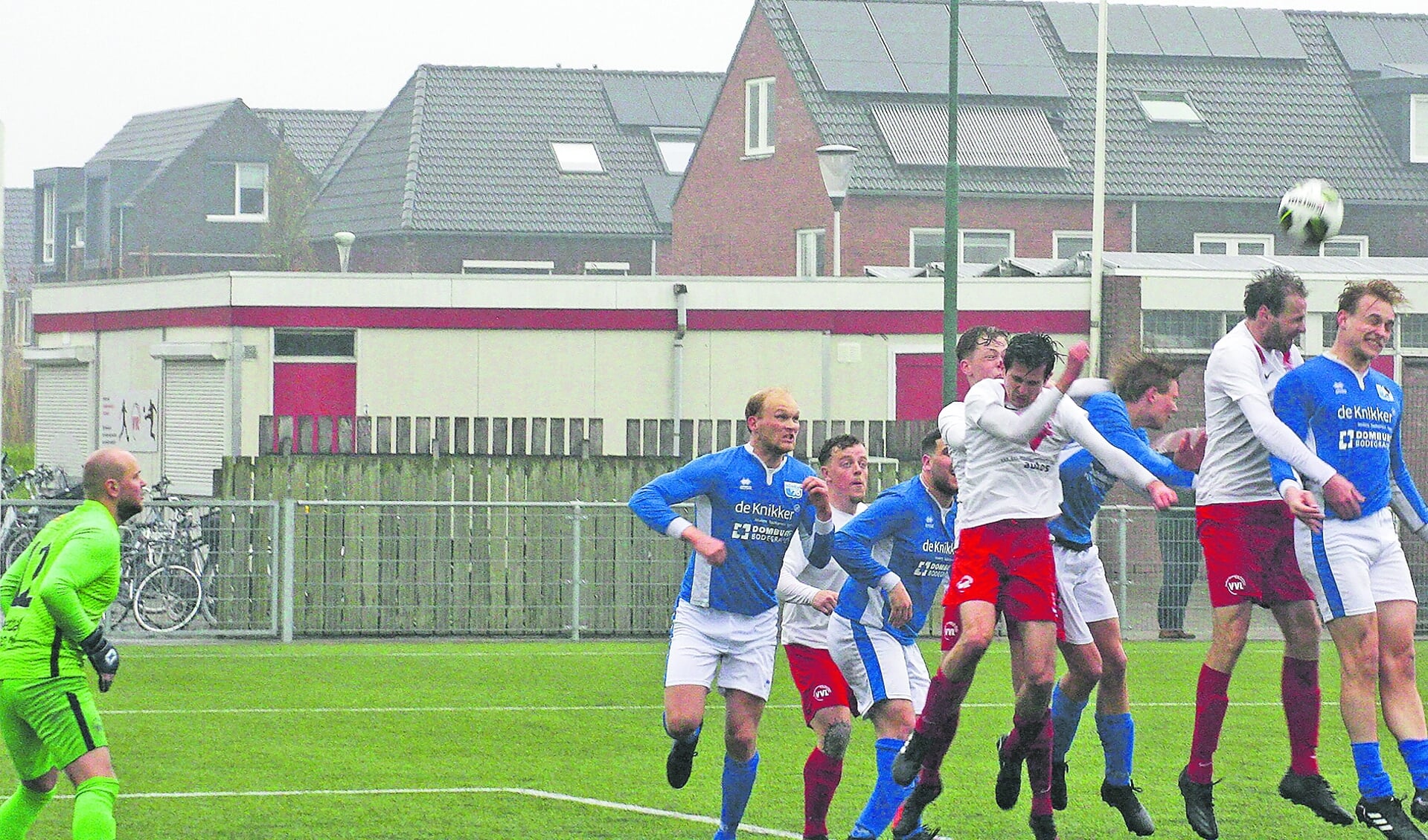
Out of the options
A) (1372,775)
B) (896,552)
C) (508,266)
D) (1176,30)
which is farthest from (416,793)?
(508,266)

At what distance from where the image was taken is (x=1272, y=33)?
45.4m

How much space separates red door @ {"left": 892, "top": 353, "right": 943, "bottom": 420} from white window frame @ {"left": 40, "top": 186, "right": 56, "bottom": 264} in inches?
1821

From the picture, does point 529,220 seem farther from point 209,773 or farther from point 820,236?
point 209,773

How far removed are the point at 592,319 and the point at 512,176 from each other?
83.2 feet

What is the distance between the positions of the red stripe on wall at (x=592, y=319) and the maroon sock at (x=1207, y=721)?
1732cm

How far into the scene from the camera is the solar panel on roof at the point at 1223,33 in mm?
44656

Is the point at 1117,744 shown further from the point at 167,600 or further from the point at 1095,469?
the point at 167,600

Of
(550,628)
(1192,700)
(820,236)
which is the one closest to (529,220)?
(820,236)

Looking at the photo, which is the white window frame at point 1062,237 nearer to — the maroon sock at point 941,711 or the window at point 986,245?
the window at point 986,245

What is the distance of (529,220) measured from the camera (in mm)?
50844

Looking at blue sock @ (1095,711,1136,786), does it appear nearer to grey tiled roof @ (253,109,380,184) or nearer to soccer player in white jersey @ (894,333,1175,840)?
soccer player in white jersey @ (894,333,1175,840)

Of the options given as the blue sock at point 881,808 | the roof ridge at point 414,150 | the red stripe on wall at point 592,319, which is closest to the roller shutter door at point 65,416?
the red stripe on wall at point 592,319

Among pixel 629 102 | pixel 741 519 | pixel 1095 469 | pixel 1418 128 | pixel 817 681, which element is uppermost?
pixel 629 102

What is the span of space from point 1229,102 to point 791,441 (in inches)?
1443
